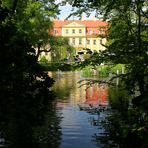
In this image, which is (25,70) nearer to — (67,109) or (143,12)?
(143,12)

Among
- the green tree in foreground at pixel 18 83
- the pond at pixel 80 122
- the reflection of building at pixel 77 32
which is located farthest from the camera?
the reflection of building at pixel 77 32

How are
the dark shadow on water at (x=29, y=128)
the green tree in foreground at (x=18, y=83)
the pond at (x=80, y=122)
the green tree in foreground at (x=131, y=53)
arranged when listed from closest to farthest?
the green tree in foreground at (x=131, y=53), the green tree in foreground at (x=18, y=83), the dark shadow on water at (x=29, y=128), the pond at (x=80, y=122)

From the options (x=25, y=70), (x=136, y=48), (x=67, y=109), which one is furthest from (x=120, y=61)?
(x=67, y=109)

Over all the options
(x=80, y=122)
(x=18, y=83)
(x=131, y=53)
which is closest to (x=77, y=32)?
(x=80, y=122)

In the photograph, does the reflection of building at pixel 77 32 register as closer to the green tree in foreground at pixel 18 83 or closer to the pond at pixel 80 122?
the pond at pixel 80 122

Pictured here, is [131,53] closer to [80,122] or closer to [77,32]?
[80,122]

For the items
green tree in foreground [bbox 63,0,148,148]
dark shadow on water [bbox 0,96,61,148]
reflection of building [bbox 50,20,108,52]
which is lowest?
dark shadow on water [bbox 0,96,61,148]

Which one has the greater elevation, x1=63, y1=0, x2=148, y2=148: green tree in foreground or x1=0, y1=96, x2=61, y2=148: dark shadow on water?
x1=63, y1=0, x2=148, y2=148: green tree in foreground

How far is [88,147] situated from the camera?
13805 mm

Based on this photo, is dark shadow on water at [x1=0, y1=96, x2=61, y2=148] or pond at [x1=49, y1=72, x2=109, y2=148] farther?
pond at [x1=49, y1=72, x2=109, y2=148]

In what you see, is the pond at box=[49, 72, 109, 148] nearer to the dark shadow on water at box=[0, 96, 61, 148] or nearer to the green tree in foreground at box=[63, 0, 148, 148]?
the dark shadow on water at box=[0, 96, 61, 148]

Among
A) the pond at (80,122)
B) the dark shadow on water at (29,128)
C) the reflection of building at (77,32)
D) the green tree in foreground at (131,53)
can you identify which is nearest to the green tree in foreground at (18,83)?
the dark shadow on water at (29,128)

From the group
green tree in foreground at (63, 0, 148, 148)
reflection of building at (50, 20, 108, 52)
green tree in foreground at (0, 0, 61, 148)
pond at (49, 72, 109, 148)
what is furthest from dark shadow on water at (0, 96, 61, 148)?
reflection of building at (50, 20, 108, 52)

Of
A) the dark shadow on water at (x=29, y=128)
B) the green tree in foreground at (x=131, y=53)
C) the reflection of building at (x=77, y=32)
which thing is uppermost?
the reflection of building at (x=77, y=32)
